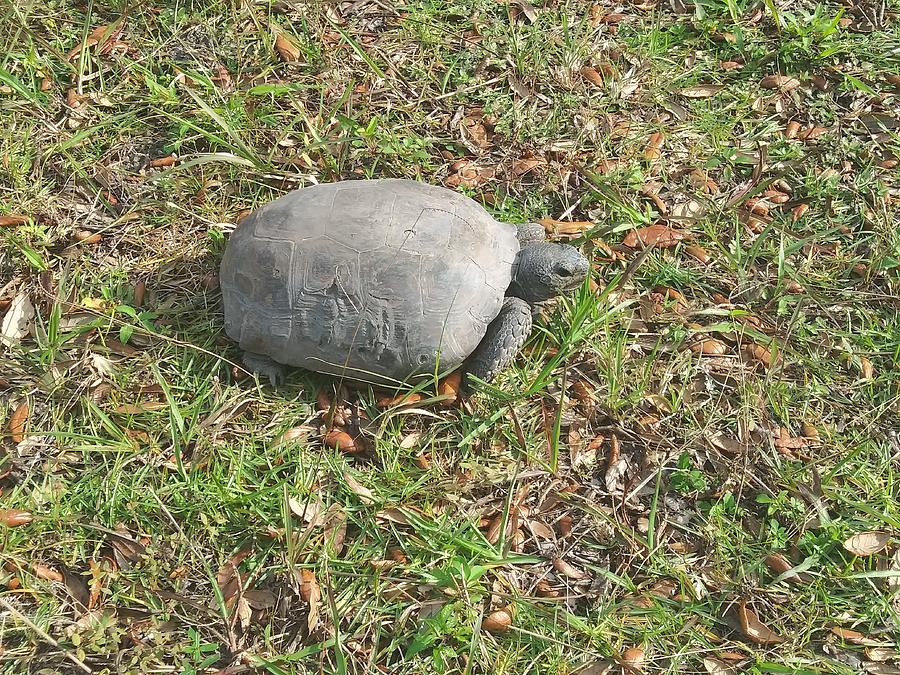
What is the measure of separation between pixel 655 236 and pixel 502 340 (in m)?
1.32

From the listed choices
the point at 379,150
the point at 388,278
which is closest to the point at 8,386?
the point at 388,278

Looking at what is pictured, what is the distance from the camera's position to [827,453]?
342cm

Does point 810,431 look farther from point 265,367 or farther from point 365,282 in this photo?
point 265,367

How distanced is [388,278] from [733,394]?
1.98m

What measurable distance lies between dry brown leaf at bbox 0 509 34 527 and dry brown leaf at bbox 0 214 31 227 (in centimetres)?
164

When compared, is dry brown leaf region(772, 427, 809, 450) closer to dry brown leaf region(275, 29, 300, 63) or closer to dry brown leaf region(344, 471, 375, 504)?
dry brown leaf region(344, 471, 375, 504)

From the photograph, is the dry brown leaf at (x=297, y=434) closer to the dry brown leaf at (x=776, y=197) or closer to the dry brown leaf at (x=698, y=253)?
the dry brown leaf at (x=698, y=253)

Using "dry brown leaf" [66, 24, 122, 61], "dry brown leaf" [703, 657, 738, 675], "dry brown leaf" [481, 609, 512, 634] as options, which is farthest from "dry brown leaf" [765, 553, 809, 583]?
"dry brown leaf" [66, 24, 122, 61]

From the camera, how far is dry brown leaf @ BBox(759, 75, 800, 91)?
4477 mm

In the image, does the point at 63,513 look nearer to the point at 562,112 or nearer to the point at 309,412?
the point at 309,412

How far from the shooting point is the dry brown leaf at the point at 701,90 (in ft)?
14.5

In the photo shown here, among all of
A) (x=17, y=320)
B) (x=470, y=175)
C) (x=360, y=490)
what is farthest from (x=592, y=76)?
(x=17, y=320)

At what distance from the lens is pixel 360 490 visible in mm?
3178

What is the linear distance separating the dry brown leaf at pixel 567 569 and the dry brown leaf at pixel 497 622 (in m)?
0.34
